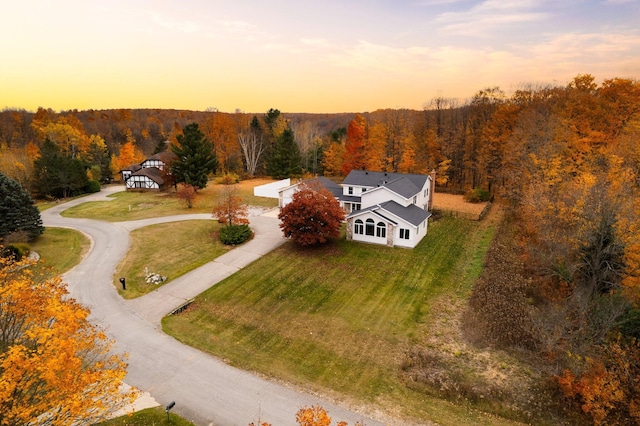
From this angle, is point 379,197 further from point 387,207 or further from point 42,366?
point 42,366

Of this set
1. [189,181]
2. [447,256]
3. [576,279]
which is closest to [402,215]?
[447,256]

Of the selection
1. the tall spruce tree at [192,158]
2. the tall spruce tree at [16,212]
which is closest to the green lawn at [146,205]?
the tall spruce tree at [192,158]

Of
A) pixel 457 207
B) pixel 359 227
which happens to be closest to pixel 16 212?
pixel 359 227

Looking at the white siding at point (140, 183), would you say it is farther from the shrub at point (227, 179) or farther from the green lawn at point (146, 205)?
the shrub at point (227, 179)

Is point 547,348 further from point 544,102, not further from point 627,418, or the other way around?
point 544,102

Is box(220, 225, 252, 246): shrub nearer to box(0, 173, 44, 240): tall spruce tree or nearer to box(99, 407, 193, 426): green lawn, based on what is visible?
box(0, 173, 44, 240): tall spruce tree
